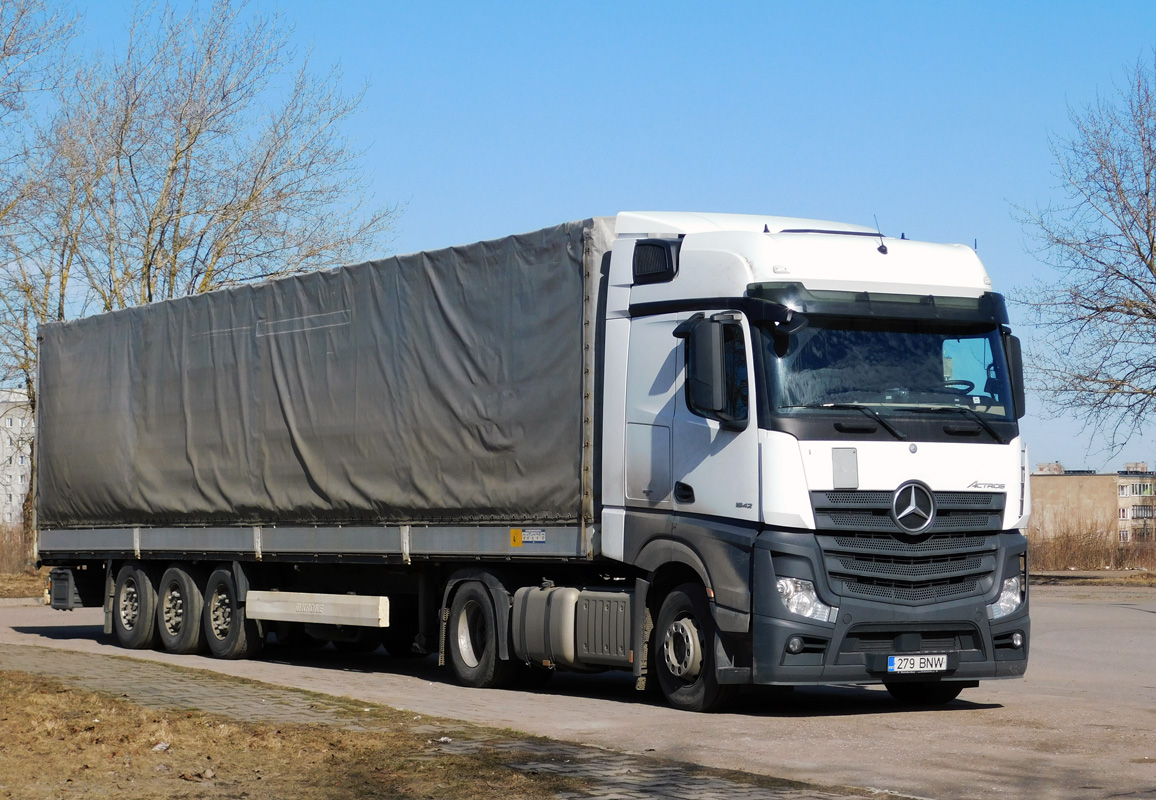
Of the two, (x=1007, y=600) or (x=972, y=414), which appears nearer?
(x=972, y=414)

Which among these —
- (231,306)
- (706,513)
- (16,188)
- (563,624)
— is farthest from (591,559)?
(16,188)

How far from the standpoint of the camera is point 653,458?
12.2 metres

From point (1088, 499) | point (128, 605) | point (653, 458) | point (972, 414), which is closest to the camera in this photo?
point (972, 414)

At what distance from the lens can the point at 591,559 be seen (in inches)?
504

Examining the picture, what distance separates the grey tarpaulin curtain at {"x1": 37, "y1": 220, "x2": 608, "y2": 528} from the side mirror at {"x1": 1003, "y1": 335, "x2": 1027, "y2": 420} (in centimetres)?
333

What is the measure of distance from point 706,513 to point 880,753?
266 centimetres

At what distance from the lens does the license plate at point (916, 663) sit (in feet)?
37.1

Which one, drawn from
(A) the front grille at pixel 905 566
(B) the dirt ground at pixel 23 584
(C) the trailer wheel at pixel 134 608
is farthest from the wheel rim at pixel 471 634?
(B) the dirt ground at pixel 23 584

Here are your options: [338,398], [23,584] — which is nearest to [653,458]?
[338,398]

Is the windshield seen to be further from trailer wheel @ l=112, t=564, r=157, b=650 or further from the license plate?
trailer wheel @ l=112, t=564, r=157, b=650

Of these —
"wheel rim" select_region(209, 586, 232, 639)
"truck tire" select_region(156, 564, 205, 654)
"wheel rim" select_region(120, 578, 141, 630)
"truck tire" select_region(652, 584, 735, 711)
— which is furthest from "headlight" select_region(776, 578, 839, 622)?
"wheel rim" select_region(120, 578, 141, 630)

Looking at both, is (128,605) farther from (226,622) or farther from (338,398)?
(338,398)

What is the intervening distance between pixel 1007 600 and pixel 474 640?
190 inches

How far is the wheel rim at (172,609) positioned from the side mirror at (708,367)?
927 centimetres
